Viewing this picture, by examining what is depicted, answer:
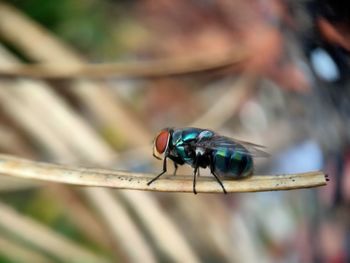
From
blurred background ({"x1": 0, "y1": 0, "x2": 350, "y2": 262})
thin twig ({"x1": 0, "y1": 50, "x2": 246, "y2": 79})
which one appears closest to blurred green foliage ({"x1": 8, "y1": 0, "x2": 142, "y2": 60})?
blurred background ({"x1": 0, "y1": 0, "x2": 350, "y2": 262})

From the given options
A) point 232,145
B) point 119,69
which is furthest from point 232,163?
point 119,69

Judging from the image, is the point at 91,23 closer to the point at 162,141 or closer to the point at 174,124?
the point at 174,124

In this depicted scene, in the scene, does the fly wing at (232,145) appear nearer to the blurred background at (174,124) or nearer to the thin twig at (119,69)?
the blurred background at (174,124)

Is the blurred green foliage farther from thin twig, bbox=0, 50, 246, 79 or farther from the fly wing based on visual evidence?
the fly wing

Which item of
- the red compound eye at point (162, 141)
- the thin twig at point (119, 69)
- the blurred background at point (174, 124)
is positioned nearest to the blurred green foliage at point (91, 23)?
the blurred background at point (174, 124)

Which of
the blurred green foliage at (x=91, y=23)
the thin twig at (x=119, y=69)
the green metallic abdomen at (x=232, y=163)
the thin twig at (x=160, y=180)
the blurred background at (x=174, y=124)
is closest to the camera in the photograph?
the thin twig at (x=160, y=180)

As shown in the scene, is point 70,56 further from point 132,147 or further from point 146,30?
point 146,30
